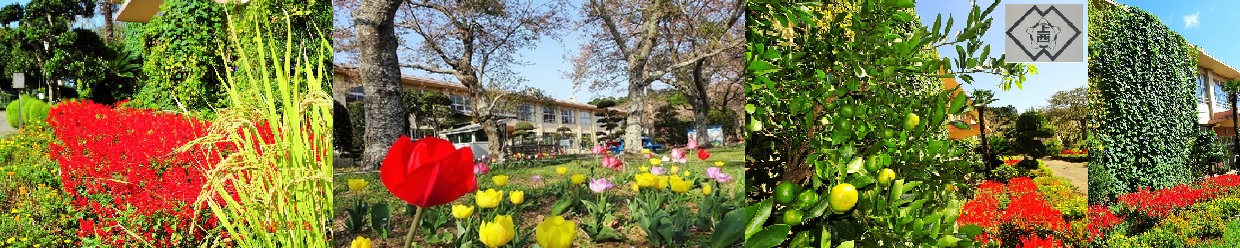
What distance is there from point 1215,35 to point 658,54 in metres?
14.5

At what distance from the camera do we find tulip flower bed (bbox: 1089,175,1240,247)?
437cm

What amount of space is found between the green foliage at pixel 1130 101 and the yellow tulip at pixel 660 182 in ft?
17.6

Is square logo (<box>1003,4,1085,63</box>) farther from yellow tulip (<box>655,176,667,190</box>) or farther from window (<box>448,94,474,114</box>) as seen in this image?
window (<box>448,94,474,114</box>)

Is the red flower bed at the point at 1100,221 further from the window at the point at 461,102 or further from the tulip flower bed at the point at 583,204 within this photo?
the window at the point at 461,102

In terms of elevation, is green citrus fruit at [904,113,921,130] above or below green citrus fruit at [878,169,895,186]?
above

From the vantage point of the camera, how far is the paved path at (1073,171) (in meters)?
4.75

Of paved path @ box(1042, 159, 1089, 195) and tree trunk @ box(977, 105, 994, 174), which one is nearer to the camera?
tree trunk @ box(977, 105, 994, 174)

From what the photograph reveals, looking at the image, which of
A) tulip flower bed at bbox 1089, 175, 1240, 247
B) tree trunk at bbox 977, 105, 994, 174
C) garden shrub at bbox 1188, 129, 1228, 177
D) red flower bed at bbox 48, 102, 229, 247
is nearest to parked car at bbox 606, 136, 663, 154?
red flower bed at bbox 48, 102, 229, 247

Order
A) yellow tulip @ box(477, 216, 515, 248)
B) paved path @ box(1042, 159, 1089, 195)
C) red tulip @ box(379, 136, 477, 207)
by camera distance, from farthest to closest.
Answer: paved path @ box(1042, 159, 1089, 195) < yellow tulip @ box(477, 216, 515, 248) < red tulip @ box(379, 136, 477, 207)

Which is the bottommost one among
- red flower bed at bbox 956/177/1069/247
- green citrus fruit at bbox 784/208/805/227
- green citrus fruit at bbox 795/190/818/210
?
red flower bed at bbox 956/177/1069/247

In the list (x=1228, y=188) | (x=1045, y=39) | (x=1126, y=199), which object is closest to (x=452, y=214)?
(x=1045, y=39)

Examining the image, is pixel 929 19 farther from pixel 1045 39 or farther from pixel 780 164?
pixel 780 164

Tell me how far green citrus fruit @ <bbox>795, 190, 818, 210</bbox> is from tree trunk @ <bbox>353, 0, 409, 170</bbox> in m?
0.97

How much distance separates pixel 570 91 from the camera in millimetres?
1733
